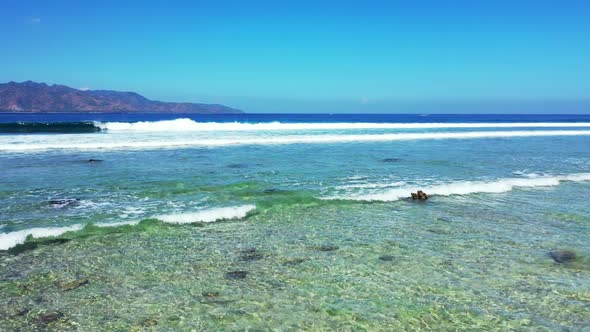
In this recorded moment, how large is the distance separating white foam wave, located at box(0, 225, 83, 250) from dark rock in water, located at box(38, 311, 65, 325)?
2.92m

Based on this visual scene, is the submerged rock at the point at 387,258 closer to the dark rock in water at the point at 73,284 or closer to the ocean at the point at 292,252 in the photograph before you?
the ocean at the point at 292,252

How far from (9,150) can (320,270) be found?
73.7 feet

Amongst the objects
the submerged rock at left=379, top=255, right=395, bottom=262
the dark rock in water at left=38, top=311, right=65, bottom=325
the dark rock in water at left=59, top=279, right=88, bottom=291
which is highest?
the submerged rock at left=379, top=255, right=395, bottom=262

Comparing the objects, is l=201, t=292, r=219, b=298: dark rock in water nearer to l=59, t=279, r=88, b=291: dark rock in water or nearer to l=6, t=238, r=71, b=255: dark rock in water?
l=59, t=279, r=88, b=291: dark rock in water

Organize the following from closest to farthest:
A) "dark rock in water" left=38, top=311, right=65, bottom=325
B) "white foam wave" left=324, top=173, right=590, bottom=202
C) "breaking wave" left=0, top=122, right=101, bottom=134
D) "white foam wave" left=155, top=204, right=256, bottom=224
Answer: "dark rock in water" left=38, top=311, right=65, bottom=325, "white foam wave" left=155, top=204, right=256, bottom=224, "white foam wave" left=324, top=173, right=590, bottom=202, "breaking wave" left=0, top=122, right=101, bottom=134

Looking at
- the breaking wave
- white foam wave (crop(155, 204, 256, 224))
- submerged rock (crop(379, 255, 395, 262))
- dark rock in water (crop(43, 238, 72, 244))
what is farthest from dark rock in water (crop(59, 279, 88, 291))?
the breaking wave

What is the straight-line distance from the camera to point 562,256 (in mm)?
6582

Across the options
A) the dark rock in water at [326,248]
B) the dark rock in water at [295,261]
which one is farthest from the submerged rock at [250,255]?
the dark rock in water at [326,248]

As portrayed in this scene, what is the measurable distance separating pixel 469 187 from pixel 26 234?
10.9 metres

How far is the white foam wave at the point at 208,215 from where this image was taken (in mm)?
8602

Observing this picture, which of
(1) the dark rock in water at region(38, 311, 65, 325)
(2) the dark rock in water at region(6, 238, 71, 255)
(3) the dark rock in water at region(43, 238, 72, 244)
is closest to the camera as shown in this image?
(1) the dark rock in water at region(38, 311, 65, 325)

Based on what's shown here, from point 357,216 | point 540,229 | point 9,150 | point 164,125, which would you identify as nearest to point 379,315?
point 357,216

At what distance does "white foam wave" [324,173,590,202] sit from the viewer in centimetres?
1092

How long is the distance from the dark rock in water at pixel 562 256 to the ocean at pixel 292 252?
41mm
